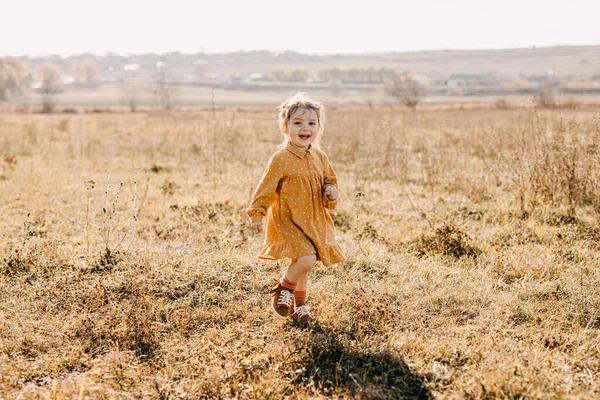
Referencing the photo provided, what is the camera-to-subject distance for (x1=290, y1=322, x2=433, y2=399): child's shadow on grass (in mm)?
3160

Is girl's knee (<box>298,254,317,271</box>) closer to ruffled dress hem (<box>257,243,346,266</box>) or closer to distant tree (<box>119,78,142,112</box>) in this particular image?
ruffled dress hem (<box>257,243,346,266</box>)

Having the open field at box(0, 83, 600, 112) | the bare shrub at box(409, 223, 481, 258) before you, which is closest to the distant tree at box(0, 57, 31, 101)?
the open field at box(0, 83, 600, 112)

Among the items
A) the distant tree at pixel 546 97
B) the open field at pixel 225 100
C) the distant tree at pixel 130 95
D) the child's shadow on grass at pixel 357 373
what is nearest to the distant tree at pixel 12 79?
the open field at pixel 225 100

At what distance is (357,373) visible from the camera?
3.35 meters

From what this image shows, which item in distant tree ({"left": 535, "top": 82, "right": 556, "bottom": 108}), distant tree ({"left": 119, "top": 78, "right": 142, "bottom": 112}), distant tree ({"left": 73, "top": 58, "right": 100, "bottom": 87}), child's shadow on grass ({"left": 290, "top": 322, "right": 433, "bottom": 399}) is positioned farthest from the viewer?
distant tree ({"left": 73, "top": 58, "right": 100, "bottom": 87})

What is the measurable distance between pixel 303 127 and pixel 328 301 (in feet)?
4.97

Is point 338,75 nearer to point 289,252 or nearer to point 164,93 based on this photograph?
point 164,93

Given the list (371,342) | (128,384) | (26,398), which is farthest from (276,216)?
(26,398)

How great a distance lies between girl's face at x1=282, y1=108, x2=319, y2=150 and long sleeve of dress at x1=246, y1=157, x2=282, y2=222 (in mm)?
235

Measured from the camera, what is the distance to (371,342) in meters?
3.71

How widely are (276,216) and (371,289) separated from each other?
1.23m

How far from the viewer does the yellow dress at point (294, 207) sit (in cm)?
380

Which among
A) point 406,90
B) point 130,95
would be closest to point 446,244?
point 406,90

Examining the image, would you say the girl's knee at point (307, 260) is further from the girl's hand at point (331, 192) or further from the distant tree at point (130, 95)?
the distant tree at point (130, 95)
